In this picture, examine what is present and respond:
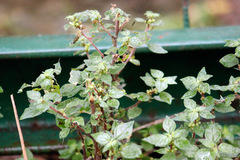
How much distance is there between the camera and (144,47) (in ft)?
5.47

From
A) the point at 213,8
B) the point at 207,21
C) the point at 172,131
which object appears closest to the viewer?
the point at 172,131

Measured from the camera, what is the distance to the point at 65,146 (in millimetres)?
1856

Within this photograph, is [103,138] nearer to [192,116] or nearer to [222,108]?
[192,116]

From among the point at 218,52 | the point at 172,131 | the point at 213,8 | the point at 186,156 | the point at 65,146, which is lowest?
the point at 65,146

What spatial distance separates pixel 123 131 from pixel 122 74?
692mm

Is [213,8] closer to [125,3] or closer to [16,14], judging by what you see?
[125,3]

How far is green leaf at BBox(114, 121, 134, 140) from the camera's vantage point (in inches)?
43.4

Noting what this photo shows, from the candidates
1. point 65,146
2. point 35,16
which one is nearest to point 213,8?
point 35,16

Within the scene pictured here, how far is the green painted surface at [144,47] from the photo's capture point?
1670mm

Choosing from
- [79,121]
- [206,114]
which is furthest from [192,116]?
[79,121]

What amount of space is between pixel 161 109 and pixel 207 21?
2.84 meters

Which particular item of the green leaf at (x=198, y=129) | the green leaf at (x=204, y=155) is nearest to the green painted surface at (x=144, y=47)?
the green leaf at (x=198, y=129)

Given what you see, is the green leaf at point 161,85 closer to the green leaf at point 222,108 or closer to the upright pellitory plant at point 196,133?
the upright pellitory plant at point 196,133

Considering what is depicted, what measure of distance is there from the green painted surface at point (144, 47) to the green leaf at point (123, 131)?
2.04 feet
